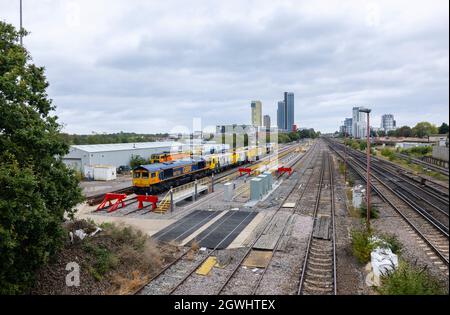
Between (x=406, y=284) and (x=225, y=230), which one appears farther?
(x=225, y=230)

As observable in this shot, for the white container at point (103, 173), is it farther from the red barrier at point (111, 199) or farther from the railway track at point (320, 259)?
the railway track at point (320, 259)

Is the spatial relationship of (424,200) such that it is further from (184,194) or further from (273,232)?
(184,194)

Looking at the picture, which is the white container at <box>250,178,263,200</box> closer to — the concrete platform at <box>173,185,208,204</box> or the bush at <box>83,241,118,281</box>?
the concrete platform at <box>173,185,208,204</box>

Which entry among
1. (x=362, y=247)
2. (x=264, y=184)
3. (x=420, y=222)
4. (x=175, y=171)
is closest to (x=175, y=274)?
(x=362, y=247)

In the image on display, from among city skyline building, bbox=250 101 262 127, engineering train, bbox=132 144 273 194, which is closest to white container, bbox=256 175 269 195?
engineering train, bbox=132 144 273 194

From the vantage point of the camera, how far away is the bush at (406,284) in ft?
29.7

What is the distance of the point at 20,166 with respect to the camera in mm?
10203

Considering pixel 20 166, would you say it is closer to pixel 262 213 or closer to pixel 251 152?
pixel 262 213

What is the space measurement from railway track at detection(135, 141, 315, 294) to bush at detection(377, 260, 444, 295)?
549 cm

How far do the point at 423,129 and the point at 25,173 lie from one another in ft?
343

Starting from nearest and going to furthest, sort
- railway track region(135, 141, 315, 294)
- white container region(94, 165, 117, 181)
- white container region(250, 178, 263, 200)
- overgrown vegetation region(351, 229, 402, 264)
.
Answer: railway track region(135, 141, 315, 294) < overgrown vegetation region(351, 229, 402, 264) < white container region(250, 178, 263, 200) < white container region(94, 165, 117, 181)

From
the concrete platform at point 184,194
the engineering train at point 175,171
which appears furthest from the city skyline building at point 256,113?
the concrete platform at point 184,194

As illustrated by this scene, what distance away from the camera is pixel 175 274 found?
12422mm

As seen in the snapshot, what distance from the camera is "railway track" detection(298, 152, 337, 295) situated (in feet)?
36.1
